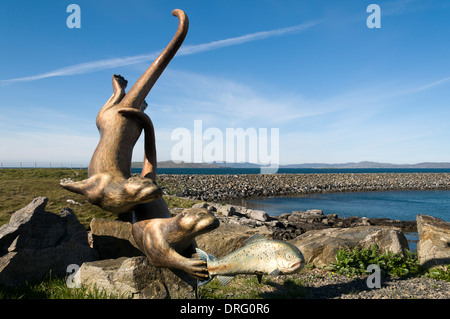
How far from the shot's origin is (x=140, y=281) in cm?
392

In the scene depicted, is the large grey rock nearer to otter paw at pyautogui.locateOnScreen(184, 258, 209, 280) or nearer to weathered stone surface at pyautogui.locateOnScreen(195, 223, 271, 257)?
weathered stone surface at pyautogui.locateOnScreen(195, 223, 271, 257)

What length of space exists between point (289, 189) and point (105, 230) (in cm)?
3435

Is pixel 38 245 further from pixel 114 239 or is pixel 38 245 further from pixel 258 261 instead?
pixel 258 261

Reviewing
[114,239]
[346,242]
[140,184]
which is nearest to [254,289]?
[114,239]

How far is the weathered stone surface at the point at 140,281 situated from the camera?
3891mm

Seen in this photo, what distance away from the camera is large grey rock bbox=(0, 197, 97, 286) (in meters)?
4.72

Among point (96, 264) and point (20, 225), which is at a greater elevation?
point (20, 225)

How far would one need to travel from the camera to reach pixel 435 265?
22.1 ft

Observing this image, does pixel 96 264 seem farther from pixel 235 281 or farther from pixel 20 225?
pixel 235 281

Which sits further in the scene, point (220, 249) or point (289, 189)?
point (289, 189)

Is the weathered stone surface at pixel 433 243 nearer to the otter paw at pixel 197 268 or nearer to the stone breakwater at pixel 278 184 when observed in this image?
the otter paw at pixel 197 268

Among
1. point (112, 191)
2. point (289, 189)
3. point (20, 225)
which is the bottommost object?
point (289, 189)
